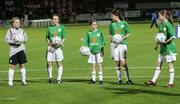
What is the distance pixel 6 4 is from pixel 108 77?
72.3 meters

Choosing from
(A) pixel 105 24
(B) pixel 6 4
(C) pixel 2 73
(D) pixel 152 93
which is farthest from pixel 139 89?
(B) pixel 6 4

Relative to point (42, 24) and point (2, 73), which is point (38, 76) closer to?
point (2, 73)

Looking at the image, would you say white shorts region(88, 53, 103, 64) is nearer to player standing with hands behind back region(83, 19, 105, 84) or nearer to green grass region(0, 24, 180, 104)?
player standing with hands behind back region(83, 19, 105, 84)

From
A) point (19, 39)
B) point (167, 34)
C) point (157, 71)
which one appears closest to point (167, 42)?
point (167, 34)

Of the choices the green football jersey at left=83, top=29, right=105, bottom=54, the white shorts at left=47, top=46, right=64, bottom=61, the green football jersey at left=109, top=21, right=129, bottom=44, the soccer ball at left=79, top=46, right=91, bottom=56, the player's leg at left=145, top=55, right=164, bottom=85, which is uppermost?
the green football jersey at left=109, top=21, right=129, bottom=44

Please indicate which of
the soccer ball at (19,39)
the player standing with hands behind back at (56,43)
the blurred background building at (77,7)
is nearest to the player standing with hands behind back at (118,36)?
the player standing with hands behind back at (56,43)

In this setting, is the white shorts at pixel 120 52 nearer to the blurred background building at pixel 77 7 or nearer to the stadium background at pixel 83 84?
the stadium background at pixel 83 84

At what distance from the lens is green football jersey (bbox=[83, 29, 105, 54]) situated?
17953 millimetres

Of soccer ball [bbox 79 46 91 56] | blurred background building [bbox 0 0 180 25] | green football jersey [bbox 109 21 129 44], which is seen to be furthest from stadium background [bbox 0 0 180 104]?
blurred background building [bbox 0 0 180 25]

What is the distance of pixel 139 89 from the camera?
53.9ft

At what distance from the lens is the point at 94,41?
18016 millimetres

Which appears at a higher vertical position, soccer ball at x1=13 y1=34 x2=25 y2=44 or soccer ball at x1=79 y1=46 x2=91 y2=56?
soccer ball at x1=13 y1=34 x2=25 y2=44

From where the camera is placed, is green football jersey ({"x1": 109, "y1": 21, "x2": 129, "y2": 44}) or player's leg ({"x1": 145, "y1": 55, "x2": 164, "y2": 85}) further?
green football jersey ({"x1": 109, "y1": 21, "x2": 129, "y2": 44})

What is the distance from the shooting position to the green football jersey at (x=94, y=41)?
18.0m
